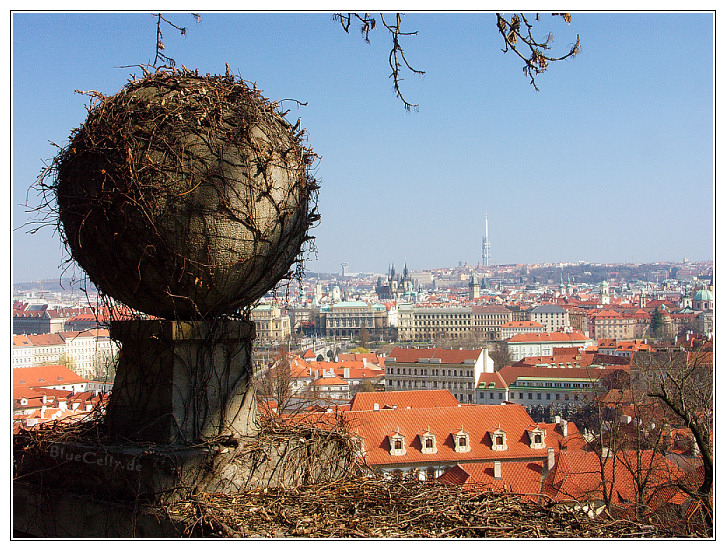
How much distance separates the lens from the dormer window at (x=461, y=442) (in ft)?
69.7

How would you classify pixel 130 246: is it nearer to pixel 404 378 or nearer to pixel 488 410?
pixel 488 410

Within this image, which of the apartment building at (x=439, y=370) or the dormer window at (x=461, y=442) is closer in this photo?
the dormer window at (x=461, y=442)

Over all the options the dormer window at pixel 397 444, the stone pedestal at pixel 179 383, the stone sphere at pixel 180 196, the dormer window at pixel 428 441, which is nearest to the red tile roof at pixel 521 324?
the dormer window at pixel 428 441

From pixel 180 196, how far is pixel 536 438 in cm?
2015

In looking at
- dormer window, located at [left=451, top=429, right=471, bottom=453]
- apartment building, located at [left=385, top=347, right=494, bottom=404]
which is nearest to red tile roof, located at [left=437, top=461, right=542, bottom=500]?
dormer window, located at [left=451, top=429, right=471, bottom=453]

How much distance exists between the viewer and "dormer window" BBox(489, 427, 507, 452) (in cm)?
2187

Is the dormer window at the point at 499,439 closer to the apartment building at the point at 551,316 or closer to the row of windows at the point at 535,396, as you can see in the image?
the row of windows at the point at 535,396

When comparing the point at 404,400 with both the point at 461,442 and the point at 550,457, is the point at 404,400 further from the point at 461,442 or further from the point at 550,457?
the point at 550,457

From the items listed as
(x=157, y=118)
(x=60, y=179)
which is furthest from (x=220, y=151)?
(x=60, y=179)

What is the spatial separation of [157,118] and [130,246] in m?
0.64

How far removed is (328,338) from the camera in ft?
422

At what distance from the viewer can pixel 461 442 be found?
21.4m

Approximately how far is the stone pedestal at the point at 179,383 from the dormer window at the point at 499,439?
1870 cm

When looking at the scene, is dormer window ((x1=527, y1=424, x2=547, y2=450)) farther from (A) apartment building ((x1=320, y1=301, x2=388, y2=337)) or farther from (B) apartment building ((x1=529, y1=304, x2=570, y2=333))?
(A) apartment building ((x1=320, y1=301, x2=388, y2=337))
